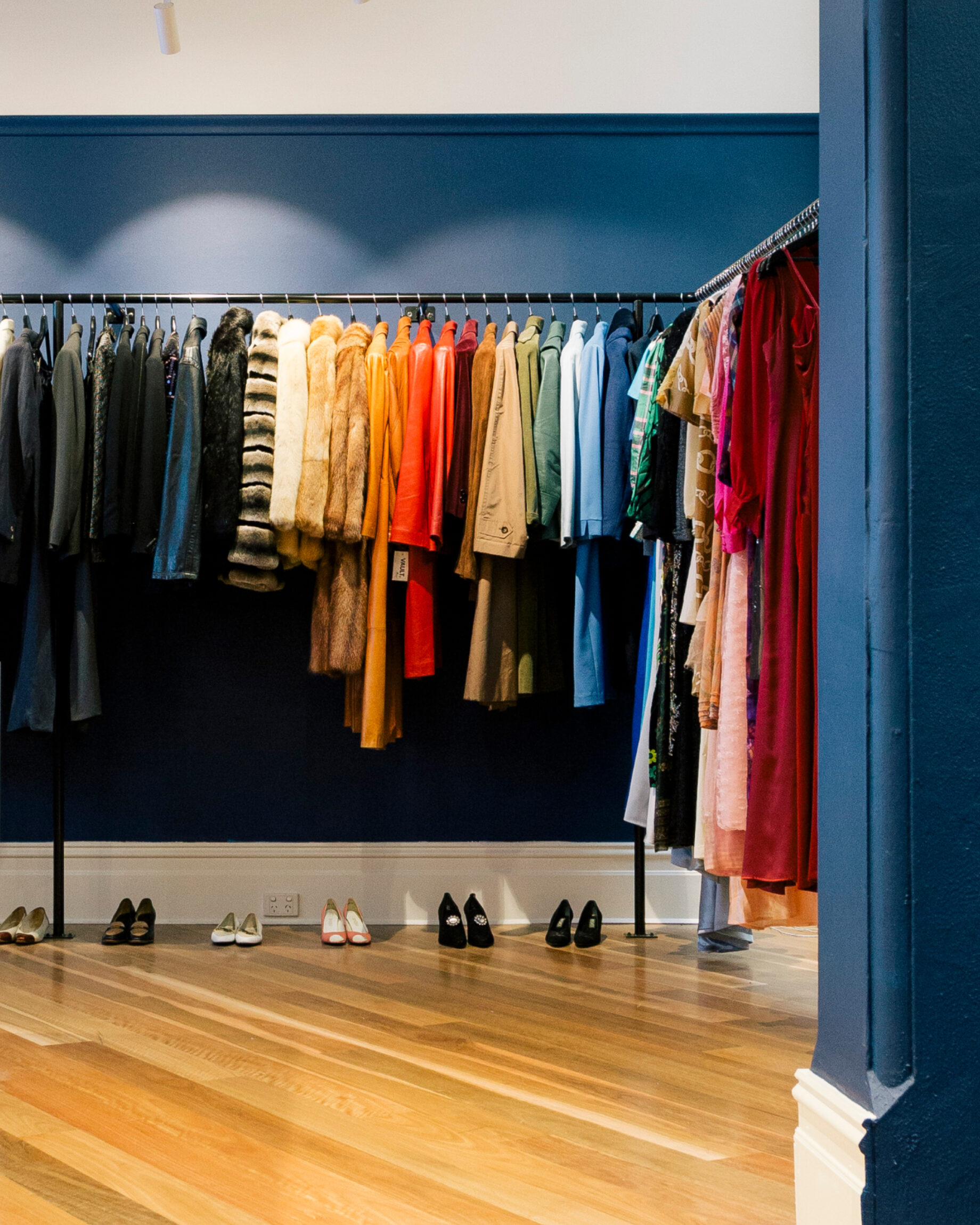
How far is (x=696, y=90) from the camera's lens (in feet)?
13.3

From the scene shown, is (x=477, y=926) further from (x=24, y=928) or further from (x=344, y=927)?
(x=24, y=928)

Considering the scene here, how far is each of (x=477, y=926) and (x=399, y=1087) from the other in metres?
1.44

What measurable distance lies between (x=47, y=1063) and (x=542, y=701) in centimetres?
213

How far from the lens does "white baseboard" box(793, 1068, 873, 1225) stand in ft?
4.10

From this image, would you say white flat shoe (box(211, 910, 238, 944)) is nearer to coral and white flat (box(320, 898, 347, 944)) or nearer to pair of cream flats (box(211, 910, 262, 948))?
pair of cream flats (box(211, 910, 262, 948))

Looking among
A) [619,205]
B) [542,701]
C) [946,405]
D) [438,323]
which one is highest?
[619,205]

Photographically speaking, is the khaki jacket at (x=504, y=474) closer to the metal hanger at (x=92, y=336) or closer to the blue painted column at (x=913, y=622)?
the metal hanger at (x=92, y=336)

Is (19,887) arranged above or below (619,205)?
below

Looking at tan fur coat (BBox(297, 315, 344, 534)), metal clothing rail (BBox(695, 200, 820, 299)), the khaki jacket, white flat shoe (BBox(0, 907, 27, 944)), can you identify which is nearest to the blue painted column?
metal clothing rail (BBox(695, 200, 820, 299))

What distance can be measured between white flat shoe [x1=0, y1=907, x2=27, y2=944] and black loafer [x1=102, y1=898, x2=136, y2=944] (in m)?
0.25

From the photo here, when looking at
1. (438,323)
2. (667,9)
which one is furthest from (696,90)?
(438,323)

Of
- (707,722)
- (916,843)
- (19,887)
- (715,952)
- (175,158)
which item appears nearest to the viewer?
(916,843)

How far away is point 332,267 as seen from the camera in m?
4.09

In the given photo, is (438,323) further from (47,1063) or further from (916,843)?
(916,843)
